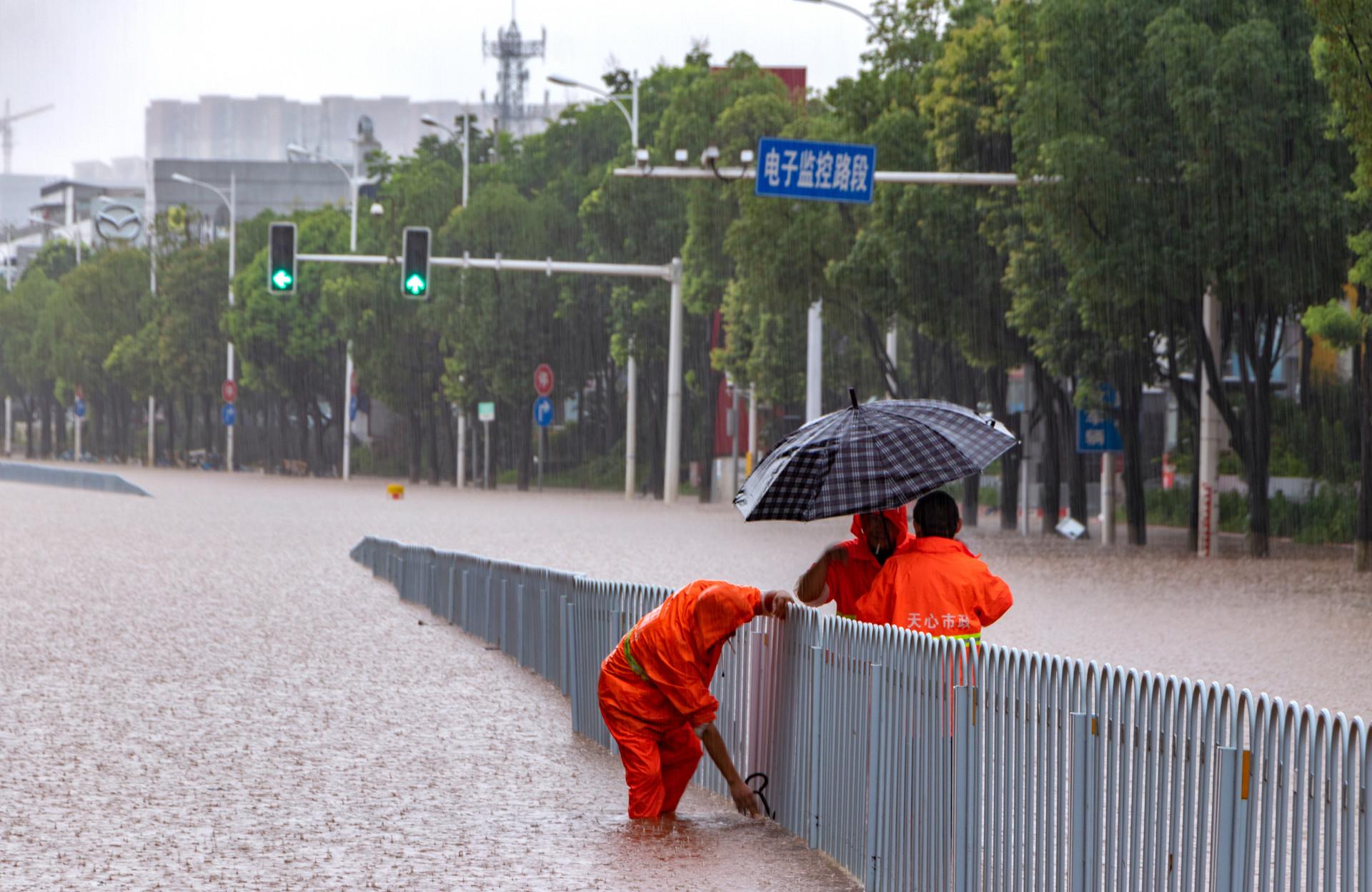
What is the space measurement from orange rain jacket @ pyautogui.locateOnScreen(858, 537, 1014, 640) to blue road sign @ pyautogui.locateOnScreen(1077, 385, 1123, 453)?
1026 inches

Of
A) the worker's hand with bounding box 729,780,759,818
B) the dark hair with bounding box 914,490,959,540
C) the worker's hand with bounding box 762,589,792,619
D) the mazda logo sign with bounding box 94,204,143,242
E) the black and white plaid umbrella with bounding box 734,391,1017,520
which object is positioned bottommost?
the worker's hand with bounding box 729,780,759,818

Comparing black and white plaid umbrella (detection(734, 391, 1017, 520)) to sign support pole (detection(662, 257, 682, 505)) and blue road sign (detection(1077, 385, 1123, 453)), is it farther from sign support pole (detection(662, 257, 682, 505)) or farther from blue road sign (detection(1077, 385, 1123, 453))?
Answer: sign support pole (detection(662, 257, 682, 505))

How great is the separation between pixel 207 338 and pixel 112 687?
81.4 metres

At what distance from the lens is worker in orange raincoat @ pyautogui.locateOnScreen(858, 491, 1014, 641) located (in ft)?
24.6

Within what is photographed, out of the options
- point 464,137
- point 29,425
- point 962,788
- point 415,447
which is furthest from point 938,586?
point 29,425

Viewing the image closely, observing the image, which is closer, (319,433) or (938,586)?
(938,586)

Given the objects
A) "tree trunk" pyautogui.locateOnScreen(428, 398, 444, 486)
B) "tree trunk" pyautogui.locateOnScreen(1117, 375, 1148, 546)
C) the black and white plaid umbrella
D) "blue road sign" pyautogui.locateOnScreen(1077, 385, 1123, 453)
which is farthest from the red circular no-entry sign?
the black and white plaid umbrella

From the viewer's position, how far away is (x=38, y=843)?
26.9 feet

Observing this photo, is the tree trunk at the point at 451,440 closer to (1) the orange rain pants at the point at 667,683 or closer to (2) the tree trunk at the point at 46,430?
(2) the tree trunk at the point at 46,430

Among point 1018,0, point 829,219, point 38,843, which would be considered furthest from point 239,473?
point 38,843

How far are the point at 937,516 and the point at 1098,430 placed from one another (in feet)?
86.7

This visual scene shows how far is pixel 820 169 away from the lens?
26.4 metres

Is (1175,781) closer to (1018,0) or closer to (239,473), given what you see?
(1018,0)

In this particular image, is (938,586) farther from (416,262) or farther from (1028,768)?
(416,262)
